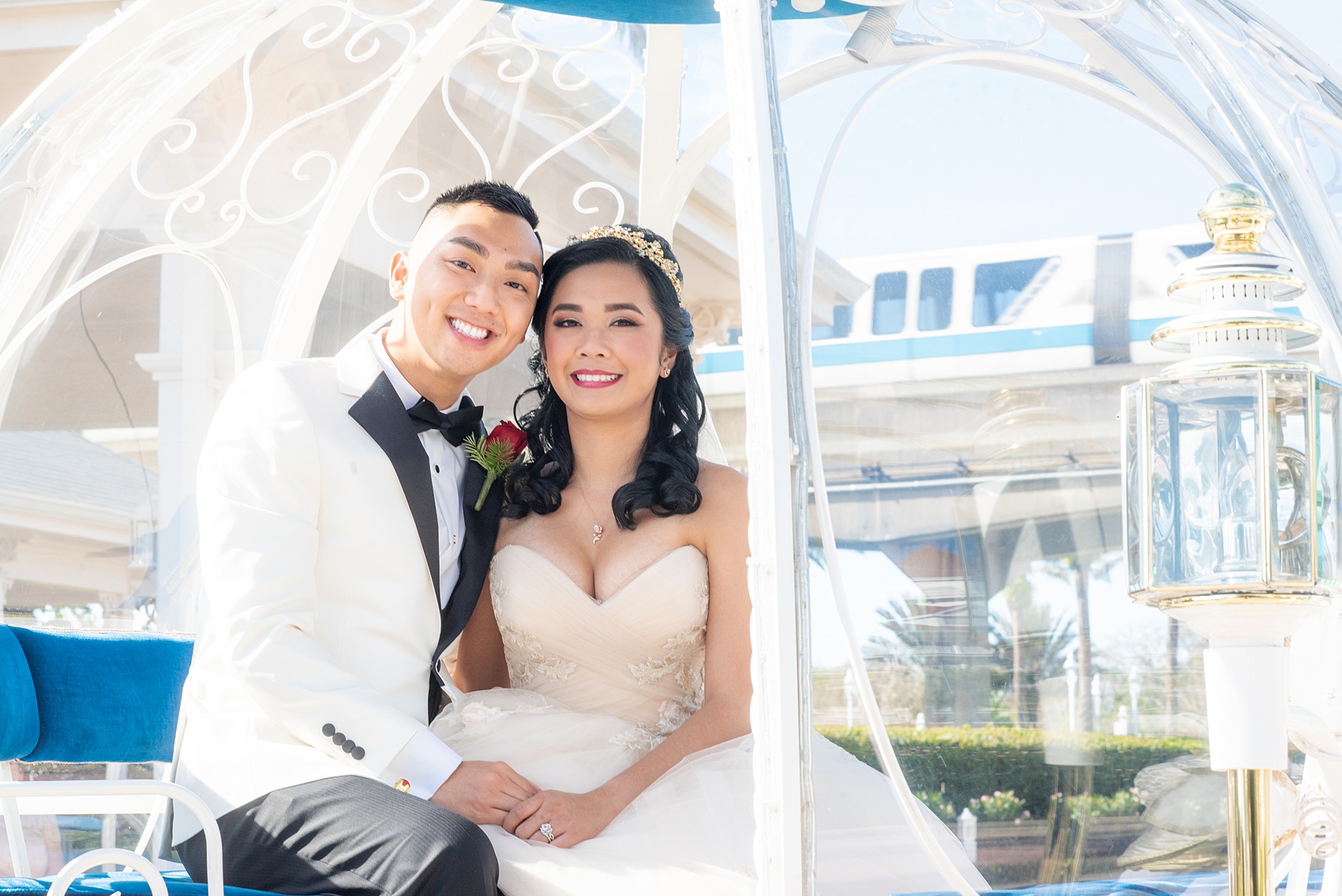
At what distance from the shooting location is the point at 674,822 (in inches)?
110

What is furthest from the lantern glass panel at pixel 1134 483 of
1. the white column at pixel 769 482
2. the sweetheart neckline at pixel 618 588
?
the sweetheart neckline at pixel 618 588

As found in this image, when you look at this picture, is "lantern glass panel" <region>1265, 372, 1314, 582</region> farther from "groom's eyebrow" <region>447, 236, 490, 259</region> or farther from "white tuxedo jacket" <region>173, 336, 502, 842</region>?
"groom's eyebrow" <region>447, 236, 490, 259</region>

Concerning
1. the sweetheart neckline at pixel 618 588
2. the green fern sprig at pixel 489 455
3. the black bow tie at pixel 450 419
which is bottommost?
the sweetheart neckline at pixel 618 588

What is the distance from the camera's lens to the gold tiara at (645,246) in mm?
3572

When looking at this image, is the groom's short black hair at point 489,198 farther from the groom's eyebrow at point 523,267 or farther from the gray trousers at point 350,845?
the gray trousers at point 350,845

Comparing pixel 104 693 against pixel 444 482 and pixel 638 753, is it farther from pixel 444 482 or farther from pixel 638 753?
pixel 638 753

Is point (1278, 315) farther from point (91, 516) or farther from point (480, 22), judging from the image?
point (91, 516)

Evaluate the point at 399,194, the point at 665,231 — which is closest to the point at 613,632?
the point at 665,231

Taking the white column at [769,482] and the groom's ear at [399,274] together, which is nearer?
the white column at [769,482]

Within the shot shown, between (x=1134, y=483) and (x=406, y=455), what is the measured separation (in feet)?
5.86

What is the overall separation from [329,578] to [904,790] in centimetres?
145

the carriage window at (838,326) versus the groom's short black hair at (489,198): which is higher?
the groom's short black hair at (489,198)

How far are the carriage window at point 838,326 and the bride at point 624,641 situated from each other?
491mm

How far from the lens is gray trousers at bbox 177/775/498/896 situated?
8.14 feet
